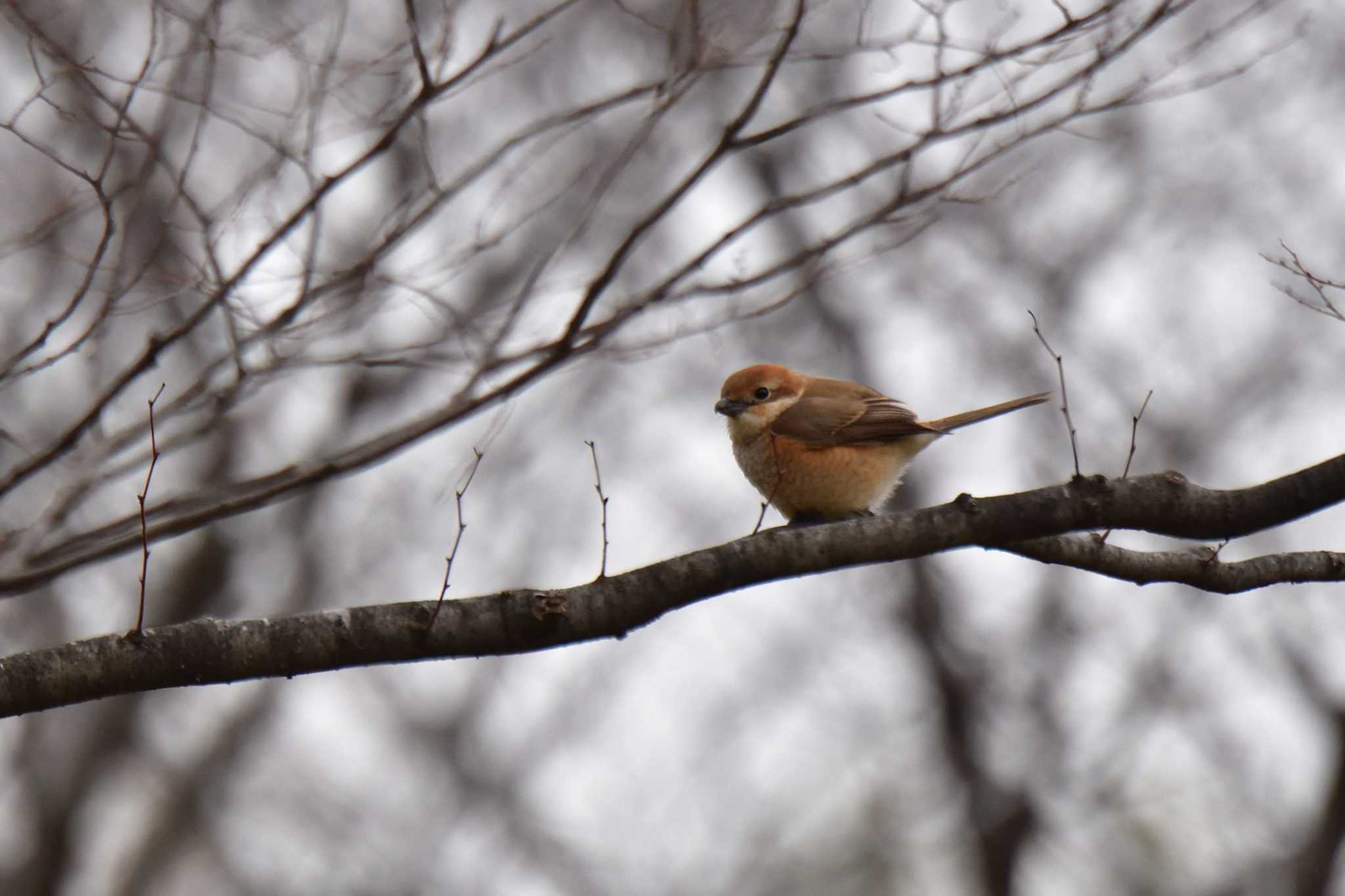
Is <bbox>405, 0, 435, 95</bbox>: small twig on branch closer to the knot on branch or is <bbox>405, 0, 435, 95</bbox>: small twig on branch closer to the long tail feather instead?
the knot on branch

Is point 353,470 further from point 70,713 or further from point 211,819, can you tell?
point 211,819

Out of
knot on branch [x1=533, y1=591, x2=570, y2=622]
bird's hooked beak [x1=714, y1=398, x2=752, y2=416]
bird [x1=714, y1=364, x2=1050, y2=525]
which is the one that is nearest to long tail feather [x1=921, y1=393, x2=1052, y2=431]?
bird [x1=714, y1=364, x2=1050, y2=525]

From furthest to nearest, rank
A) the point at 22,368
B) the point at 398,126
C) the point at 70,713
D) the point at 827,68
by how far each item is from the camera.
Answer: the point at 827,68
the point at 70,713
the point at 22,368
the point at 398,126

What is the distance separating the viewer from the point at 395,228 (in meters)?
4.77

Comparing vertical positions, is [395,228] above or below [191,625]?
above

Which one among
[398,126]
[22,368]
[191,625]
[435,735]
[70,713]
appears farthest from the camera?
[435,735]

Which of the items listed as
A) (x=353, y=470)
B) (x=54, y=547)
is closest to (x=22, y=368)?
(x=54, y=547)

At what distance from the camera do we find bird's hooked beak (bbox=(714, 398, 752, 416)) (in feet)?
22.1

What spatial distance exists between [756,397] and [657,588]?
121 inches

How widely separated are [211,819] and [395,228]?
1078 cm

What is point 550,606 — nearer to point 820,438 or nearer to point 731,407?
point 820,438

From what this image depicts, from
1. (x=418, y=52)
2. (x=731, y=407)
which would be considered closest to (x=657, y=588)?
(x=418, y=52)

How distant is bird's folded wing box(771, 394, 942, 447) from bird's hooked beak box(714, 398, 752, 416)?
23 centimetres

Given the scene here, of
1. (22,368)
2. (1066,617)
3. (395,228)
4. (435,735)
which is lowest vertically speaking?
(22,368)
